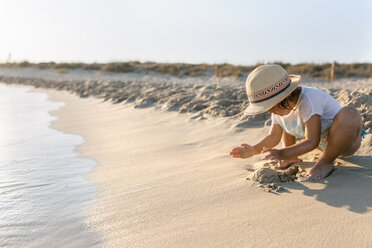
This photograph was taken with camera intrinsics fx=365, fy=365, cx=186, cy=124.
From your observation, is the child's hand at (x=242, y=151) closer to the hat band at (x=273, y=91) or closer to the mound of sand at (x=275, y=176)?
the mound of sand at (x=275, y=176)

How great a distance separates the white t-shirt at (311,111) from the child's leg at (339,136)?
77 mm

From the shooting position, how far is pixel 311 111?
5.86 ft

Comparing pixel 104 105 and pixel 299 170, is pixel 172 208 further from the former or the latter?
pixel 104 105

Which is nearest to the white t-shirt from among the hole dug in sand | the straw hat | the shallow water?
the straw hat

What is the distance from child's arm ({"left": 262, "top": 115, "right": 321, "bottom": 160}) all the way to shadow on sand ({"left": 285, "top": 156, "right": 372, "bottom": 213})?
145 mm

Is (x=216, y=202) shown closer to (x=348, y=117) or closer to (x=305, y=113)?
(x=305, y=113)

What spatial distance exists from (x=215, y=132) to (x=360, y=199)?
5.88ft

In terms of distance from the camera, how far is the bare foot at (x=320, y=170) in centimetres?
178

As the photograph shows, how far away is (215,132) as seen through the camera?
3.23m

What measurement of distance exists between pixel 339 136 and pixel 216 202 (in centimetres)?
70

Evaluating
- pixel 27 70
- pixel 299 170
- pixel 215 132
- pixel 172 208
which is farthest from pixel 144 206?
pixel 27 70

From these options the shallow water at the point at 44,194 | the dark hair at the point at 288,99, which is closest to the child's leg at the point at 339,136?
the dark hair at the point at 288,99

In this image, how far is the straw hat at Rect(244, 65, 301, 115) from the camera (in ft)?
5.80

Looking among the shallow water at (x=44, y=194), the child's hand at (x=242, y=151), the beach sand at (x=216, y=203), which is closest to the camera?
the beach sand at (x=216, y=203)
